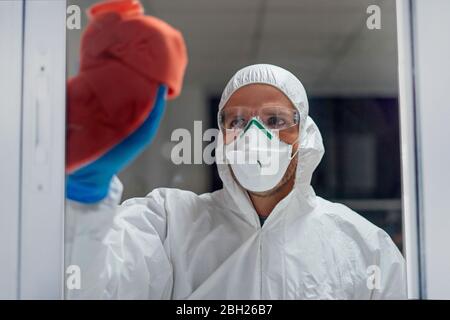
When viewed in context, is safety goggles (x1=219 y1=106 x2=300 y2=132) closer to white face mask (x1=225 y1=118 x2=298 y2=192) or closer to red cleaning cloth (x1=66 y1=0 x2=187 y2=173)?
white face mask (x1=225 y1=118 x2=298 y2=192)

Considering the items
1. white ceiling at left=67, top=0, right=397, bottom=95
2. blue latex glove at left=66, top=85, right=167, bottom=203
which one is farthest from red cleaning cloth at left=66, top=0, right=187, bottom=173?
white ceiling at left=67, top=0, right=397, bottom=95

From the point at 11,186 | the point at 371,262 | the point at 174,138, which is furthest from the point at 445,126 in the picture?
the point at 11,186

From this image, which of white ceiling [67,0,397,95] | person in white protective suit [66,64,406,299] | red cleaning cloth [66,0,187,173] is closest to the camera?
red cleaning cloth [66,0,187,173]

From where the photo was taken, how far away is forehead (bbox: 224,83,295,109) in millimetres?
1070

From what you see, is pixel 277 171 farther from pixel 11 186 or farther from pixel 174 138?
pixel 11 186

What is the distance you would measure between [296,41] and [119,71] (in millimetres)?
698

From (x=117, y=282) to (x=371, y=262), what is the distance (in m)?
0.60

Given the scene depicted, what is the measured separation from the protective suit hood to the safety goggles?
0.11 feet

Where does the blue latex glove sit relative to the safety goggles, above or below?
below

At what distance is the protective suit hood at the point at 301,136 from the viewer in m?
1.06

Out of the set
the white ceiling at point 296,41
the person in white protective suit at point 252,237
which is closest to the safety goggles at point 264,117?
the person in white protective suit at point 252,237

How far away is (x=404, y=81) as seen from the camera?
105 centimetres
